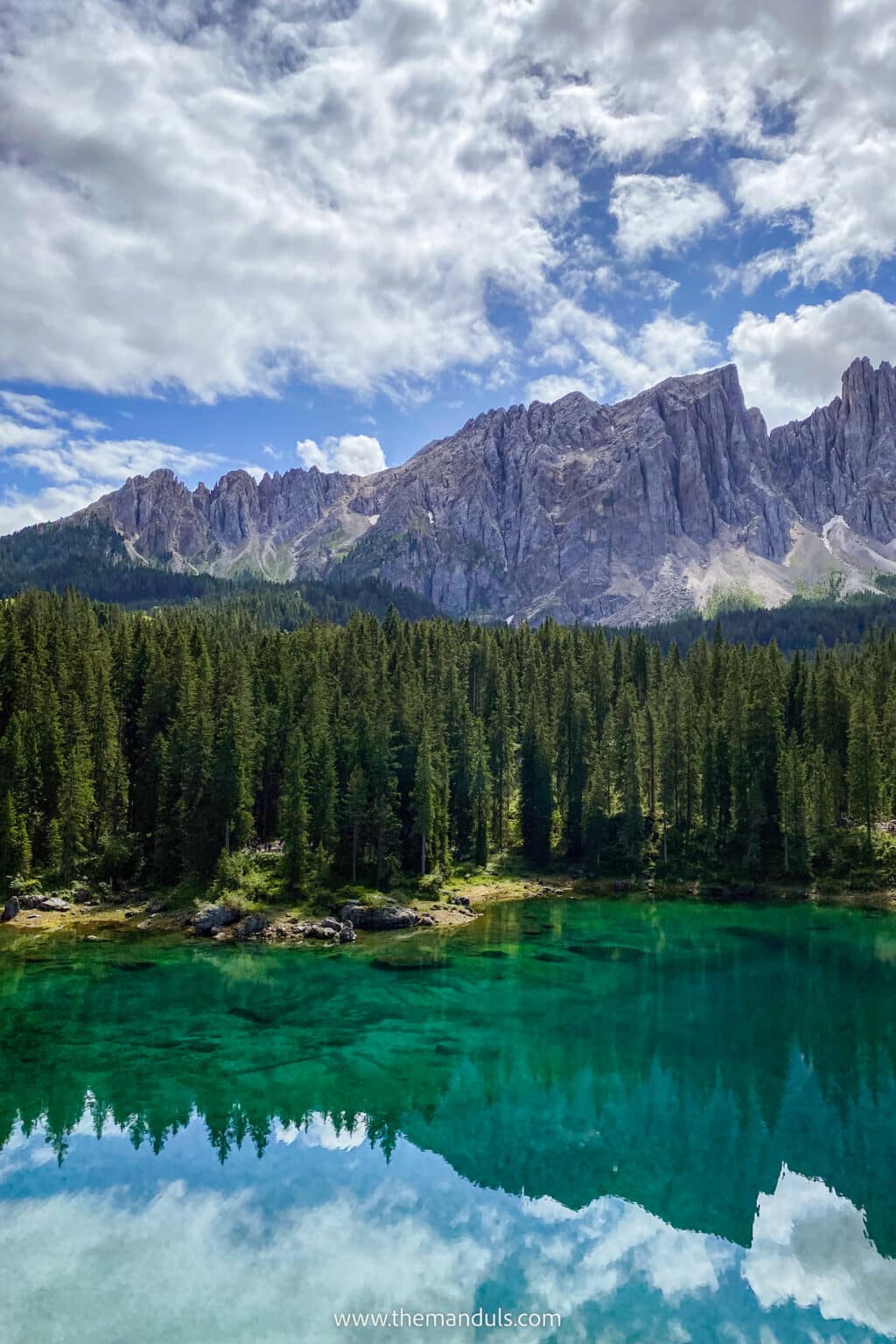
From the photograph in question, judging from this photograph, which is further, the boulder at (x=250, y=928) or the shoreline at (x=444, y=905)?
the boulder at (x=250, y=928)

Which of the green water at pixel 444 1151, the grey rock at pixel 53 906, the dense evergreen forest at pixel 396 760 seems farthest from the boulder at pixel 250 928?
the grey rock at pixel 53 906

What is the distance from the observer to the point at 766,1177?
28.9m

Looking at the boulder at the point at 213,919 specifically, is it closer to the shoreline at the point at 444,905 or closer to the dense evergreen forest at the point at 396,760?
the shoreline at the point at 444,905

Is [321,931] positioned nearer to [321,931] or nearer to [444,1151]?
[321,931]

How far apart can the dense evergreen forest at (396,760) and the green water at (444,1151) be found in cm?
2084

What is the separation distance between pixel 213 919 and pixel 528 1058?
32795mm

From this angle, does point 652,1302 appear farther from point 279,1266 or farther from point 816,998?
point 816,998

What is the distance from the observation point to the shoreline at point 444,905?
6303 cm

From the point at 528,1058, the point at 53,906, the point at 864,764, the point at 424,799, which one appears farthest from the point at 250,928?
the point at 864,764

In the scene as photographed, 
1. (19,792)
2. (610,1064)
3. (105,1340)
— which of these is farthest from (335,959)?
(105,1340)

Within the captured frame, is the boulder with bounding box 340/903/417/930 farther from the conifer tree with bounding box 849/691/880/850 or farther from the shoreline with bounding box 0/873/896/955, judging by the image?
the conifer tree with bounding box 849/691/880/850

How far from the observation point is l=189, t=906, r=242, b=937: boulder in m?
63.8

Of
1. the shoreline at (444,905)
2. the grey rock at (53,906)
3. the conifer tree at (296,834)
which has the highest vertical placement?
the conifer tree at (296,834)

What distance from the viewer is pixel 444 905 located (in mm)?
72312
